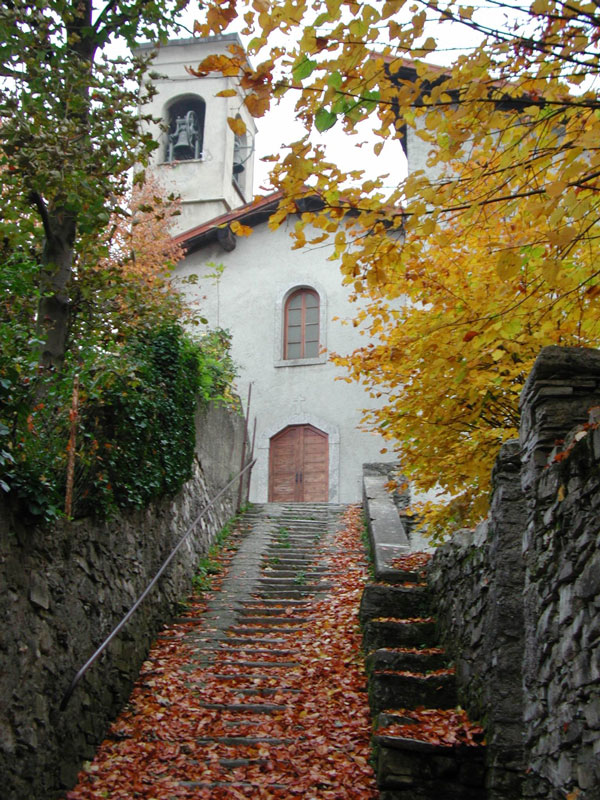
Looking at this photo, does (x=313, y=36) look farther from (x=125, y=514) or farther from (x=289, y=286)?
(x=289, y=286)

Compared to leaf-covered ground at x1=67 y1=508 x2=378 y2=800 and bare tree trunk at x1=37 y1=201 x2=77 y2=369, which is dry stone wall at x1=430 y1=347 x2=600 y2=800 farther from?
bare tree trunk at x1=37 y1=201 x2=77 y2=369

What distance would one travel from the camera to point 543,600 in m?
3.50

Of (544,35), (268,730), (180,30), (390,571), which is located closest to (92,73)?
(180,30)

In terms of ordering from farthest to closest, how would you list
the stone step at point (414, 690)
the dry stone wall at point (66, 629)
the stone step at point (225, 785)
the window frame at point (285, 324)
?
the window frame at point (285, 324)
the stone step at point (414, 690)
the stone step at point (225, 785)
the dry stone wall at point (66, 629)

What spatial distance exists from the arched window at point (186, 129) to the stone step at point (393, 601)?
1703 centimetres

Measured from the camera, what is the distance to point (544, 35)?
3453mm

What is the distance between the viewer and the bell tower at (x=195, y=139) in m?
20.2

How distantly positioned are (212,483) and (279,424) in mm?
4818

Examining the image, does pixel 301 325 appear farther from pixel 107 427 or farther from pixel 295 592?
pixel 107 427

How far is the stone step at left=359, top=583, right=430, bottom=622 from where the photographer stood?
6469mm

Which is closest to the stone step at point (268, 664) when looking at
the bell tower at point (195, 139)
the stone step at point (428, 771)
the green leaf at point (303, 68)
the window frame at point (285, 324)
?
the stone step at point (428, 771)

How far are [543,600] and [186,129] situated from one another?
2010 centimetres

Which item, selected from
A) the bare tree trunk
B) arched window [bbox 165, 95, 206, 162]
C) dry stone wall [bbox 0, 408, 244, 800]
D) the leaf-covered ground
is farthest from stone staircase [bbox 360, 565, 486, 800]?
arched window [bbox 165, 95, 206, 162]

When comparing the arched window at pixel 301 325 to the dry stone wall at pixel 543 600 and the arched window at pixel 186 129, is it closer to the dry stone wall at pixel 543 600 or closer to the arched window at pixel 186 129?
the arched window at pixel 186 129
